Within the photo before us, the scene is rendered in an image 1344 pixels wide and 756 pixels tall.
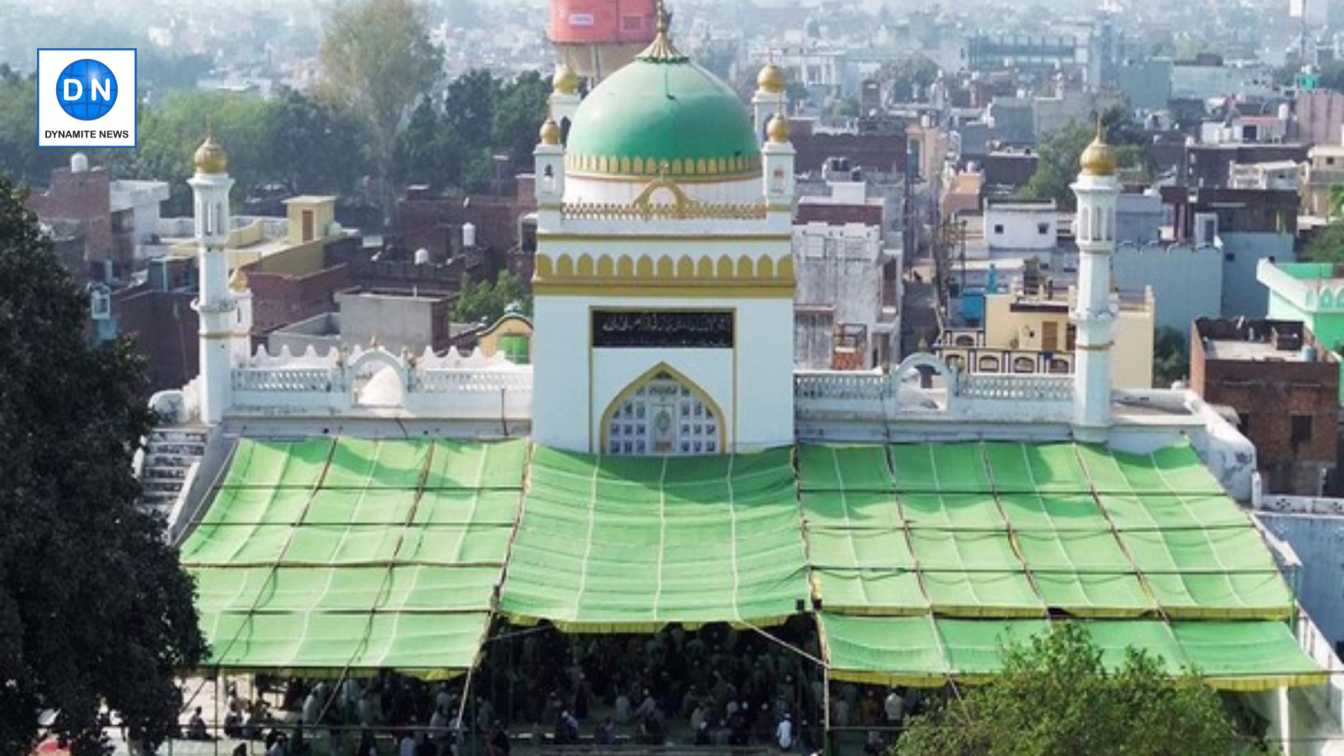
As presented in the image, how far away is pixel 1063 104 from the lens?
112m

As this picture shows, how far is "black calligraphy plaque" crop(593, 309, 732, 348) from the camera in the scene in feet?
89.5

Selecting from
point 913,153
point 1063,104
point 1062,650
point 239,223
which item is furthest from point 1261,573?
point 1063,104

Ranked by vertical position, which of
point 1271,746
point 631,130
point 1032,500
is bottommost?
point 1271,746

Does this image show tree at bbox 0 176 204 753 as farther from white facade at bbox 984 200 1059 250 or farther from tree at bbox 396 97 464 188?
tree at bbox 396 97 464 188

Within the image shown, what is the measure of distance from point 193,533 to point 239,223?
33.0 metres

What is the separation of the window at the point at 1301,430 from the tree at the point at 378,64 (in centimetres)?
5457

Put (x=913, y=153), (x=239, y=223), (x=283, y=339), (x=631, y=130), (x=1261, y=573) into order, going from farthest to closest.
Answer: (x=913, y=153)
(x=239, y=223)
(x=283, y=339)
(x=631, y=130)
(x=1261, y=573)

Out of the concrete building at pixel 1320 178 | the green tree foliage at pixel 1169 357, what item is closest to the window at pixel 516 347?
the green tree foliage at pixel 1169 357

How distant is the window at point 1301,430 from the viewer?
3484cm

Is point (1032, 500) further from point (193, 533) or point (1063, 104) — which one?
point (1063, 104)

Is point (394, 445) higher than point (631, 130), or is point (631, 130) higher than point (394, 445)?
point (631, 130)

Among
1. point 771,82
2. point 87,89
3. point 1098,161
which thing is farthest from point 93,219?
point 1098,161

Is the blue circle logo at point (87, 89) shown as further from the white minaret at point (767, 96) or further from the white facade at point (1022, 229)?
the white facade at point (1022, 229)

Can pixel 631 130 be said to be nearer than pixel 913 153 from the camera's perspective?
Yes
